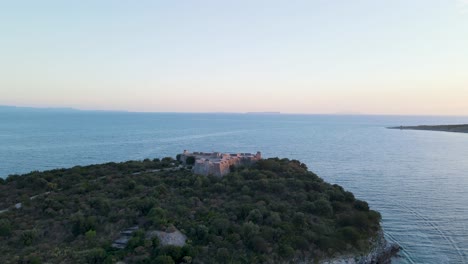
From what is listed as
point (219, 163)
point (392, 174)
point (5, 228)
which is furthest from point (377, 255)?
point (392, 174)

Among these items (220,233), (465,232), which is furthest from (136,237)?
(465,232)

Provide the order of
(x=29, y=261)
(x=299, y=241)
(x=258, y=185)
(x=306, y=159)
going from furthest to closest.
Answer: (x=306, y=159)
(x=258, y=185)
(x=299, y=241)
(x=29, y=261)

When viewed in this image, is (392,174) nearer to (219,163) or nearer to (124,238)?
(219,163)

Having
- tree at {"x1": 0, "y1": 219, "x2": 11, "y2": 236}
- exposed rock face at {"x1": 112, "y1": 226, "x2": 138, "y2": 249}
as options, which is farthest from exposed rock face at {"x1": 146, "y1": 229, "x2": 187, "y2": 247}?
tree at {"x1": 0, "y1": 219, "x2": 11, "y2": 236}

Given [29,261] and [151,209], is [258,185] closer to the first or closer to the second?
[151,209]

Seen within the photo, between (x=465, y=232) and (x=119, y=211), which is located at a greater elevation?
(x=119, y=211)

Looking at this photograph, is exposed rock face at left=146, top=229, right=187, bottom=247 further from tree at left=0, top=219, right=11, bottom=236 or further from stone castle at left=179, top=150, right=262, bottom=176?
stone castle at left=179, top=150, right=262, bottom=176

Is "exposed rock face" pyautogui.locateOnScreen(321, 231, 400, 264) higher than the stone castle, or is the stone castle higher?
the stone castle
